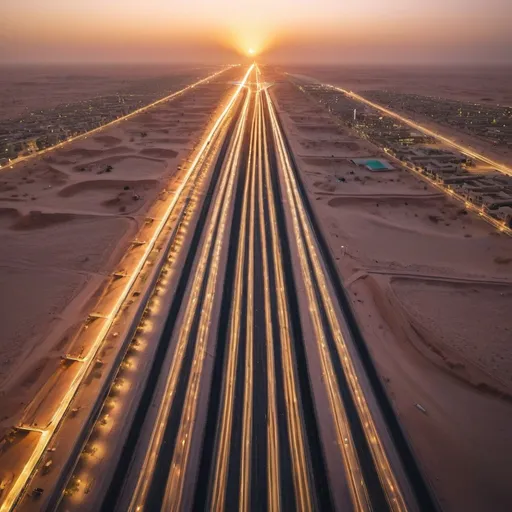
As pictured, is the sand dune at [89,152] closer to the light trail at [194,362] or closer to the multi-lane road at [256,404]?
the light trail at [194,362]

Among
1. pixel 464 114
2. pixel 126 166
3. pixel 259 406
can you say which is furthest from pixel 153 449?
pixel 464 114

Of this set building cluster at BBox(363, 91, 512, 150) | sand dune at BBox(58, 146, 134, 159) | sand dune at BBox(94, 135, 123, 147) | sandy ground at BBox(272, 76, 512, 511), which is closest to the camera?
sandy ground at BBox(272, 76, 512, 511)

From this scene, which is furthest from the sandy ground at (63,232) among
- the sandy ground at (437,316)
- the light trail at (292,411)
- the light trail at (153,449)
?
the sandy ground at (437,316)

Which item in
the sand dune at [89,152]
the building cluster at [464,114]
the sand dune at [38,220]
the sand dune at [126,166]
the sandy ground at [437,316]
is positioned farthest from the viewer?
the building cluster at [464,114]

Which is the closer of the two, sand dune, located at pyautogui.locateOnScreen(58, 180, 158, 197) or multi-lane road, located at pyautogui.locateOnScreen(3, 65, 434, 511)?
multi-lane road, located at pyautogui.locateOnScreen(3, 65, 434, 511)

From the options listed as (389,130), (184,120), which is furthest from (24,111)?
(389,130)

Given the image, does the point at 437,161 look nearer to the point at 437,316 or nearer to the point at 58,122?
the point at 437,316

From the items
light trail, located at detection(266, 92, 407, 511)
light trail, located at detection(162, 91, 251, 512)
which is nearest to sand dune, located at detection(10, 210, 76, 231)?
light trail, located at detection(162, 91, 251, 512)

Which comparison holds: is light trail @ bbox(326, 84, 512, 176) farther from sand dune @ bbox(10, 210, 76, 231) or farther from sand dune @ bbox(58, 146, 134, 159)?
sand dune @ bbox(10, 210, 76, 231)
